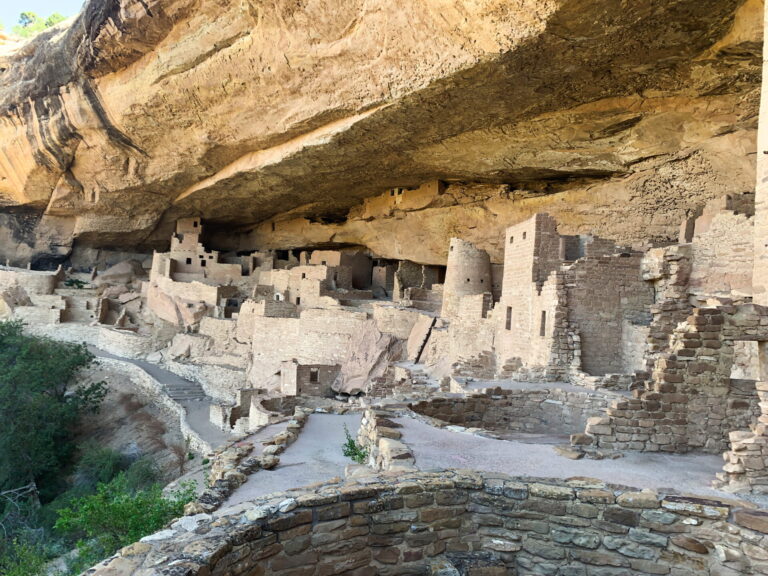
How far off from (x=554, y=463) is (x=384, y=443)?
1.54 metres

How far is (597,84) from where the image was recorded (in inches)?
408

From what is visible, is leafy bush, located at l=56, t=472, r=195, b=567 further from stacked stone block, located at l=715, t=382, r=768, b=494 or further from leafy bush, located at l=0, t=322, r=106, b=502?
leafy bush, located at l=0, t=322, r=106, b=502

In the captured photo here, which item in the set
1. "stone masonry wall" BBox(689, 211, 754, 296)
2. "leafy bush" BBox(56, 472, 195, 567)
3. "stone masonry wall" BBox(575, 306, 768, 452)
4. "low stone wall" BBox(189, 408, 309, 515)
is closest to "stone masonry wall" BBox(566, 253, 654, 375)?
"stone masonry wall" BBox(689, 211, 754, 296)

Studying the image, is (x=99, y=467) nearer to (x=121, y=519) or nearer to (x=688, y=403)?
(x=121, y=519)

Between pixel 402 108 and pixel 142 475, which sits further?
pixel 142 475

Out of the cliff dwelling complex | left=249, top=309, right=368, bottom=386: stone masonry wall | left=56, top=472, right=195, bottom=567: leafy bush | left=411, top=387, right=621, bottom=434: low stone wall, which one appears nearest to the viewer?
the cliff dwelling complex

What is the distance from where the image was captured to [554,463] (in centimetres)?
471

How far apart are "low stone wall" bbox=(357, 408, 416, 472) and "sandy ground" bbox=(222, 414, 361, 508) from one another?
1.10ft

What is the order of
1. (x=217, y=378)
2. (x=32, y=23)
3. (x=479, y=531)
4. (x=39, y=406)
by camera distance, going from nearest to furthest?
(x=479, y=531) < (x=39, y=406) < (x=217, y=378) < (x=32, y=23)

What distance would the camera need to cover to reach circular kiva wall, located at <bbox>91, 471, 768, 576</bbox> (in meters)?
3.01

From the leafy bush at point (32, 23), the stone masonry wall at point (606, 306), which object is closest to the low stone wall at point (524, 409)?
the stone masonry wall at point (606, 306)

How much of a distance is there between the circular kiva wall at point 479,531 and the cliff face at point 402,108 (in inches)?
295

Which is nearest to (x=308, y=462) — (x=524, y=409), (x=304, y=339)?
(x=524, y=409)

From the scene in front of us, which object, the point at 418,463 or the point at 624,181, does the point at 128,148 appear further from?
the point at 418,463
